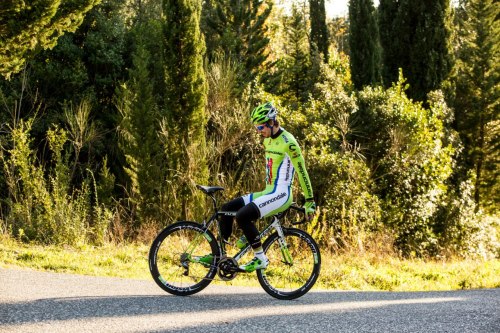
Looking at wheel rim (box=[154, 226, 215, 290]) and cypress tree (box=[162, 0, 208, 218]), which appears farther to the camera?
cypress tree (box=[162, 0, 208, 218])

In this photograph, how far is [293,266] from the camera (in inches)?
278

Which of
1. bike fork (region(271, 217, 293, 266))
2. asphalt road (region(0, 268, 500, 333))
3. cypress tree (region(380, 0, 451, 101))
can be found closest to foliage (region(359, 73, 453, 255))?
cypress tree (region(380, 0, 451, 101))

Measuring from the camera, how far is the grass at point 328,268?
8.38 metres

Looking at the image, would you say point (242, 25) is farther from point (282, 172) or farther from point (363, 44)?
point (282, 172)

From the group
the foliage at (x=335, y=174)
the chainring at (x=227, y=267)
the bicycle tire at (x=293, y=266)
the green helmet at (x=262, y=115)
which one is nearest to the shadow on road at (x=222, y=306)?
the bicycle tire at (x=293, y=266)

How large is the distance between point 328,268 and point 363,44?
22554 millimetres

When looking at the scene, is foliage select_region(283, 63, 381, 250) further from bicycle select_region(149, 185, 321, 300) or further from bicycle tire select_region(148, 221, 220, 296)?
bicycle tire select_region(148, 221, 220, 296)

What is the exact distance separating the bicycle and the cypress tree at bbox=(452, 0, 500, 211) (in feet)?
88.5

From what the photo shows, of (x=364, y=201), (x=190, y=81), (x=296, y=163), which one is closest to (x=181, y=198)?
(x=190, y=81)

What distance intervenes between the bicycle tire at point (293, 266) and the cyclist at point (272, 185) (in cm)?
29

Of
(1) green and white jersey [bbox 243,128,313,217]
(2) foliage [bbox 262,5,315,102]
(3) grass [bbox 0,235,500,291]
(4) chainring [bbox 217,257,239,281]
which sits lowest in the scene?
(3) grass [bbox 0,235,500,291]

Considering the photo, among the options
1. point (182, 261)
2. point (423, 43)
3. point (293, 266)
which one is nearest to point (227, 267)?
point (182, 261)

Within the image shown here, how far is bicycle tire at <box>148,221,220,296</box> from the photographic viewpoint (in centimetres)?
663

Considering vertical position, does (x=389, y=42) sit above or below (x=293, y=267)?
above
